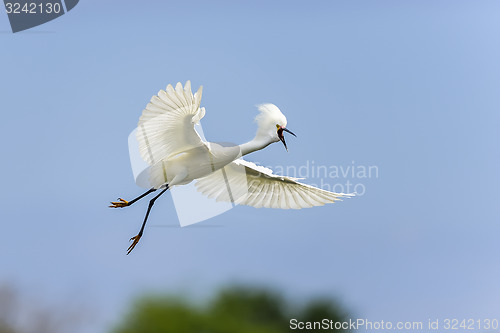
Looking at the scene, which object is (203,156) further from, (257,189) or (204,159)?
(257,189)

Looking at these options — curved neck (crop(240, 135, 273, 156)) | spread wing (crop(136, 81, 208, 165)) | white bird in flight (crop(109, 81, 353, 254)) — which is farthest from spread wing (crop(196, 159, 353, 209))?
spread wing (crop(136, 81, 208, 165))

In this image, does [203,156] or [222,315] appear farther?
[222,315]

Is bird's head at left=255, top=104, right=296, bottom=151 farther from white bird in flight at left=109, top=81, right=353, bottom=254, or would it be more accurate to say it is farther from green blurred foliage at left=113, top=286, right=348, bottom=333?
green blurred foliage at left=113, top=286, right=348, bottom=333

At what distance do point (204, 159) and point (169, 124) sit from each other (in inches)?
21.4

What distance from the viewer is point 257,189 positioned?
682 cm

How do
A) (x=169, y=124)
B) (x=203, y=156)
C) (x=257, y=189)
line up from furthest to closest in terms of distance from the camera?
1. (x=257, y=189)
2. (x=203, y=156)
3. (x=169, y=124)

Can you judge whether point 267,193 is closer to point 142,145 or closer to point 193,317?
point 142,145

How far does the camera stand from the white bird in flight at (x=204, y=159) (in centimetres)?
545

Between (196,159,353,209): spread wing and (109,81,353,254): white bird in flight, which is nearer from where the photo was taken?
(109,81,353,254): white bird in flight

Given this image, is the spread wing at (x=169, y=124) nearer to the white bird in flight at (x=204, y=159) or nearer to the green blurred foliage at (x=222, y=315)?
the white bird in flight at (x=204, y=159)

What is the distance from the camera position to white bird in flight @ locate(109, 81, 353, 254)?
5449 millimetres

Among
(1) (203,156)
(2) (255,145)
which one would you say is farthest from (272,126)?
(1) (203,156)

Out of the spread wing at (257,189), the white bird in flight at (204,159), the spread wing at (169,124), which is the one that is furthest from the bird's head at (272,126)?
the spread wing at (257,189)

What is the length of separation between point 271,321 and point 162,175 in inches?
192
